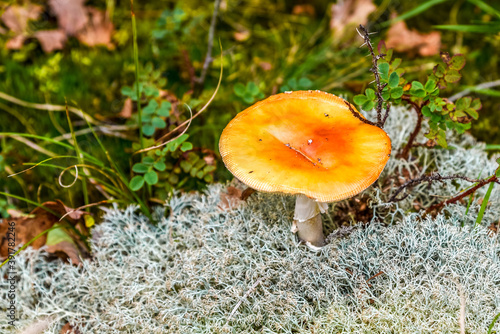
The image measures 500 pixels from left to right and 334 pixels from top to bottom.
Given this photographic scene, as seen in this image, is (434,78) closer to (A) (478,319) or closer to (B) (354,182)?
(B) (354,182)

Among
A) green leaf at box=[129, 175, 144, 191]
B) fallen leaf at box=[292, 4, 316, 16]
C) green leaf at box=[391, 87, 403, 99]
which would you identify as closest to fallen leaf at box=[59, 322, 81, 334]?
green leaf at box=[129, 175, 144, 191]

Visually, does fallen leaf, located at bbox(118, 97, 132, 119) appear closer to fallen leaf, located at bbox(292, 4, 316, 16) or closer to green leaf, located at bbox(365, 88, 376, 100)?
green leaf, located at bbox(365, 88, 376, 100)

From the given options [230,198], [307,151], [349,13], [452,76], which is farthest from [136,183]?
[349,13]

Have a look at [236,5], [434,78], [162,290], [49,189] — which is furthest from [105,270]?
[236,5]

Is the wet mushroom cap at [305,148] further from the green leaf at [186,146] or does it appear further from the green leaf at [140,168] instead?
the green leaf at [140,168]

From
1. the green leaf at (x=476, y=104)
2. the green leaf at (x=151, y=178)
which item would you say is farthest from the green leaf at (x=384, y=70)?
the green leaf at (x=151, y=178)

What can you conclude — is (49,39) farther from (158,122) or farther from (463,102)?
(463,102)
